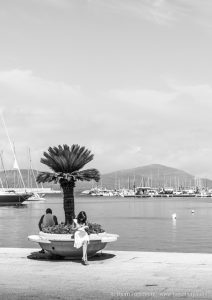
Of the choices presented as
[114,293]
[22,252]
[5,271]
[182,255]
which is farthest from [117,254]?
[114,293]

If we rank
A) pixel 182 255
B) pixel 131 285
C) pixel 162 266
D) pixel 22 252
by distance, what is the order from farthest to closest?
pixel 22 252 → pixel 182 255 → pixel 162 266 → pixel 131 285

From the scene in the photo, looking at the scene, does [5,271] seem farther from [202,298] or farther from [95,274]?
[202,298]

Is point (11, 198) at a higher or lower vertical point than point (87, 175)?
lower

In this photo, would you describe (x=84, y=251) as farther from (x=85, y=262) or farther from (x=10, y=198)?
(x=10, y=198)

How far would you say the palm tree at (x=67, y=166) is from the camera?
2550 cm

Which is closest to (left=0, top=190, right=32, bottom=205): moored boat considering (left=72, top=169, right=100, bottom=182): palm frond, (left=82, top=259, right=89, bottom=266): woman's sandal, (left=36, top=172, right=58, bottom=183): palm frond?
(left=72, top=169, right=100, bottom=182): palm frond

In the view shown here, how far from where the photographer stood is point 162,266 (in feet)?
58.0

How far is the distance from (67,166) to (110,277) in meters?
10.4

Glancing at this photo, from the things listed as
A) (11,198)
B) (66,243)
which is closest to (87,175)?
(66,243)

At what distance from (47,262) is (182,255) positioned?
4885mm

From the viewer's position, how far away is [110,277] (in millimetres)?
15906

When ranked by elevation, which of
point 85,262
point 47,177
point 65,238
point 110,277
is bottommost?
point 110,277

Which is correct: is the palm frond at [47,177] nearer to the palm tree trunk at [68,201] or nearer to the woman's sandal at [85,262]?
the palm tree trunk at [68,201]

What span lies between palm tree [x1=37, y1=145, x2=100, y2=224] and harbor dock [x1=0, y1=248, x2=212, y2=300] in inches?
223
